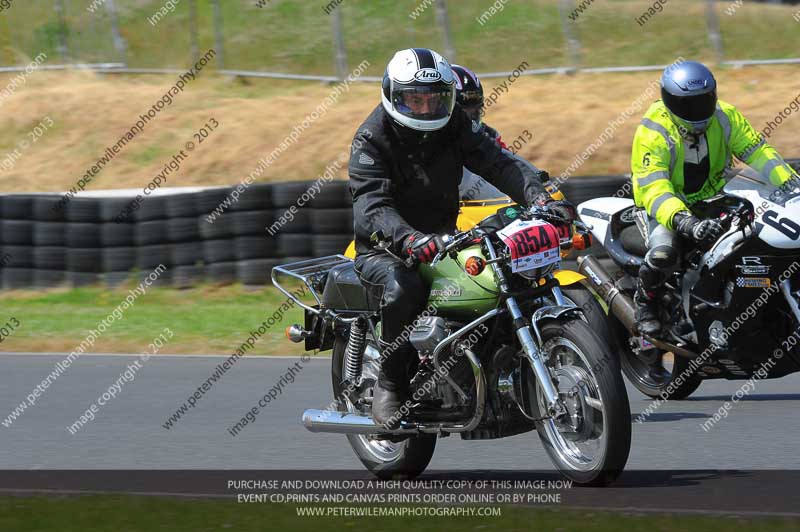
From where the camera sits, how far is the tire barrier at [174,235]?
12945mm

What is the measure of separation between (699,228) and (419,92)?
1969 mm

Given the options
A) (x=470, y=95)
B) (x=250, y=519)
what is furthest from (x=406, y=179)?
(x=470, y=95)

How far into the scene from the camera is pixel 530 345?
5527mm

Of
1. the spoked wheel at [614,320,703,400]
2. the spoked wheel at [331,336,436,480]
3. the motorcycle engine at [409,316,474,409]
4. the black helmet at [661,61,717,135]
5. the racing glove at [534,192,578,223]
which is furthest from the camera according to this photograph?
the spoked wheel at [614,320,703,400]

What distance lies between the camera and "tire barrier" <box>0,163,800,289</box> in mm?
12945

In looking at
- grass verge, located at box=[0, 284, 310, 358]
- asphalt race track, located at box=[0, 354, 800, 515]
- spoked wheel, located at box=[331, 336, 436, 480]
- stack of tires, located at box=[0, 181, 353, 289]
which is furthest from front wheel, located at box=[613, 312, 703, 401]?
stack of tires, located at box=[0, 181, 353, 289]

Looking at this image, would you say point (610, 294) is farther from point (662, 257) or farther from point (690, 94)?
point (690, 94)

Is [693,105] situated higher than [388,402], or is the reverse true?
[693,105]

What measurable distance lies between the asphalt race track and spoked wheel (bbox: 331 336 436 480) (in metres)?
0.18

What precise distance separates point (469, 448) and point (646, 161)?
1.96 m

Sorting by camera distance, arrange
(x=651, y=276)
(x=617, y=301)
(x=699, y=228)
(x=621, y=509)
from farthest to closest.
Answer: (x=617, y=301), (x=651, y=276), (x=699, y=228), (x=621, y=509)

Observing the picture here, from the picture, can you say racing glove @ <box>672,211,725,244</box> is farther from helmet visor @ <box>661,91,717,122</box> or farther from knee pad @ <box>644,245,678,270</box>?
Result: helmet visor @ <box>661,91,717,122</box>

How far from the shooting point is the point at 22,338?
12.2 meters

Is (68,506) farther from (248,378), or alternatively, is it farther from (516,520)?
(248,378)
